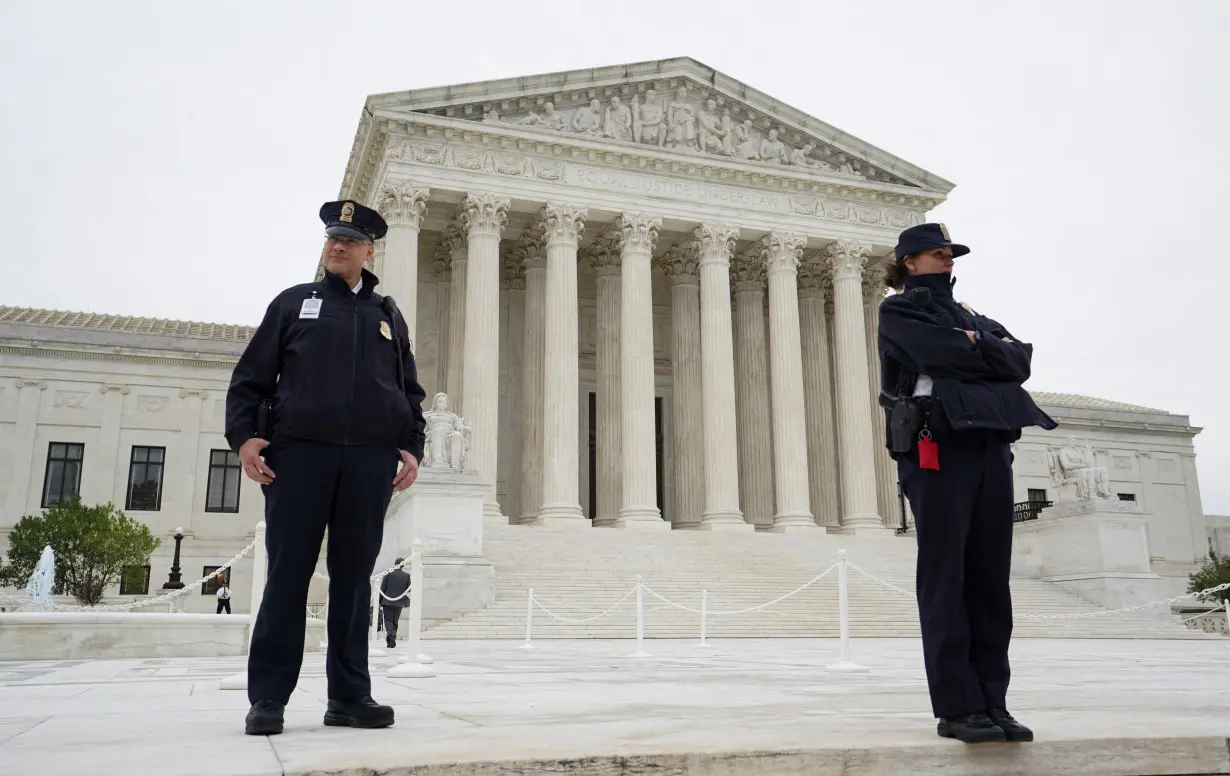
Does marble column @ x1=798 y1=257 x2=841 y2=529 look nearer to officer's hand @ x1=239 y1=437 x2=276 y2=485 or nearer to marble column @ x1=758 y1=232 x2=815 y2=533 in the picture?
marble column @ x1=758 y1=232 x2=815 y2=533

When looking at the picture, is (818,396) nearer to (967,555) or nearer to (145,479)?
(145,479)

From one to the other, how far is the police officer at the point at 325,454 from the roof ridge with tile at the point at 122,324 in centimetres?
3993

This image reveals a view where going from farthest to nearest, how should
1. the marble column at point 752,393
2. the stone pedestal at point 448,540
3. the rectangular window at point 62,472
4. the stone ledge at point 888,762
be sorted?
the rectangular window at point 62,472 < the marble column at point 752,393 < the stone pedestal at point 448,540 < the stone ledge at point 888,762

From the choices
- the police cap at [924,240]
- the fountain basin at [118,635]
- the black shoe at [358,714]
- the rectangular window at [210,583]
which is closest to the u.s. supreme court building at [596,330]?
the rectangular window at [210,583]

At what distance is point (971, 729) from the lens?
4223mm

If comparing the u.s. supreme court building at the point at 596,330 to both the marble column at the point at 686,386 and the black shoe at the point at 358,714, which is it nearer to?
the marble column at the point at 686,386

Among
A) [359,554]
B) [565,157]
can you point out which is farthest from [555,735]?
[565,157]

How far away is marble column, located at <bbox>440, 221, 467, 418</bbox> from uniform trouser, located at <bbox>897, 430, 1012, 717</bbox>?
3065 centimetres

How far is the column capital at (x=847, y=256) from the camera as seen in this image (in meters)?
37.4

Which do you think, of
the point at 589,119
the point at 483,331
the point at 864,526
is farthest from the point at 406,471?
the point at 864,526

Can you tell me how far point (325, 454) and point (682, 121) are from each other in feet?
109

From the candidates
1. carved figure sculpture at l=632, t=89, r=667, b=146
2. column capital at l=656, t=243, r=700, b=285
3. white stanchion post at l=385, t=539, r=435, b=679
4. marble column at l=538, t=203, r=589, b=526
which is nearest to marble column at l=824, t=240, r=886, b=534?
column capital at l=656, t=243, r=700, b=285

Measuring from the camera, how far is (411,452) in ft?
17.9

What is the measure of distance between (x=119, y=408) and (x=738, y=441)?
81.2ft
